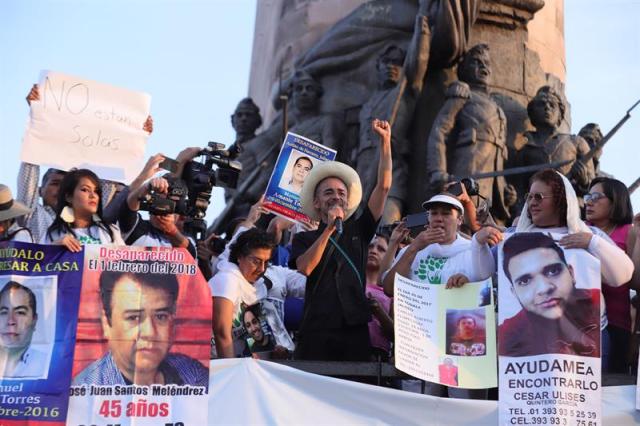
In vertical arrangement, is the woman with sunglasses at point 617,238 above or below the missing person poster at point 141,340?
above

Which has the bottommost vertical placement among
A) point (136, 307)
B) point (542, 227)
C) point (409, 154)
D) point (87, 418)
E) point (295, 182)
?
point (87, 418)

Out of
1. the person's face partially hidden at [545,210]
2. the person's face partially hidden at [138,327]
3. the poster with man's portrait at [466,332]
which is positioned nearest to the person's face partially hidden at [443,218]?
the person's face partially hidden at [545,210]

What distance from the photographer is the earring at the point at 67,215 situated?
7.68 m

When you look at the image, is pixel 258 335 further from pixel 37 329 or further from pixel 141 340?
pixel 37 329

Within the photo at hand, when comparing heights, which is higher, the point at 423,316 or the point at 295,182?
the point at 295,182

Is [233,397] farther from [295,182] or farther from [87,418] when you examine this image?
[295,182]

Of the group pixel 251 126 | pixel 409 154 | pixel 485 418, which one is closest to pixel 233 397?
pixel 485 418

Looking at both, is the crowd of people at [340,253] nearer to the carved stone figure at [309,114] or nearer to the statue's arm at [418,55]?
the statue's arm at [418,55]

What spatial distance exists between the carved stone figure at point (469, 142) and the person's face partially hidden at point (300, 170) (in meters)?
4.76

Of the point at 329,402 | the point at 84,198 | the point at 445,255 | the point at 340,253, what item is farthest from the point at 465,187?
the point at 84,198

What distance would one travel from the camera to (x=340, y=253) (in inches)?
314

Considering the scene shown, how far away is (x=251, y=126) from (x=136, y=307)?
10303 mm

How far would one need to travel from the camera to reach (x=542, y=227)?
298 inches

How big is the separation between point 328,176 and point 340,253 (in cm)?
56
